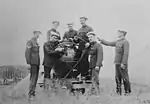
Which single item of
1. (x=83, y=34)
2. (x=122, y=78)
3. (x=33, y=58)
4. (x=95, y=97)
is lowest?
(x=95, y=97)

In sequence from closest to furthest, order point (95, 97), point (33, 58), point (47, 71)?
point (95, 97) < point (33, 58) < point (47, 71)

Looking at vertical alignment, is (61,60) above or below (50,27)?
below

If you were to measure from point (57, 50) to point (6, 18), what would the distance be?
2.54ft

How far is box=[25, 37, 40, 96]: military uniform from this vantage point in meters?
4.36

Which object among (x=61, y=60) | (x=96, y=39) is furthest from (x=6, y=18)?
(x=96, y=39)

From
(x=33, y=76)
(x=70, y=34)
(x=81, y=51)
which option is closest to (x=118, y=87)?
(x=81, y=51)

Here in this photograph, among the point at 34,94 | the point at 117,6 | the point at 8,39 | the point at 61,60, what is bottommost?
the point at 34,94

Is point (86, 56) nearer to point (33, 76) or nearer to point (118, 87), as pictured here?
point (118, 87)

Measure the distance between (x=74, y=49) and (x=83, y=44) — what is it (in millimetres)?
131

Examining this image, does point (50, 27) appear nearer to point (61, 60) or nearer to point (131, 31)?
point (61, 60)

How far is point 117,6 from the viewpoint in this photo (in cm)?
456

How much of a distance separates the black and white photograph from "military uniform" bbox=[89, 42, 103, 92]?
1 cm

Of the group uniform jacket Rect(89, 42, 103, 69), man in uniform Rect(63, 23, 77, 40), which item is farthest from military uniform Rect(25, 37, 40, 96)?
uniform jacket Rect(89, 42, 103, 69)

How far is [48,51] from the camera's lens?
14.5 feet
